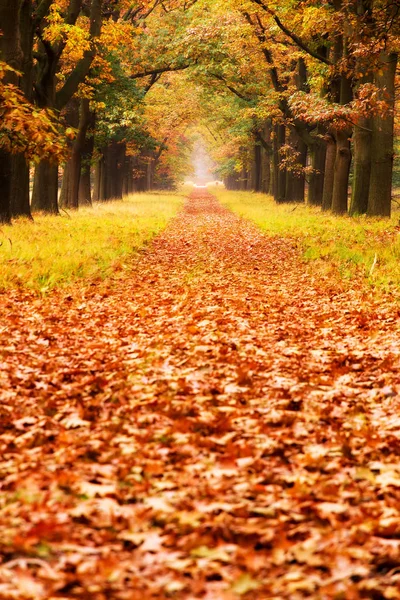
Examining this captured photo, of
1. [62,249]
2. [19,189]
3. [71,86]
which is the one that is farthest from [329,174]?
[62,249]

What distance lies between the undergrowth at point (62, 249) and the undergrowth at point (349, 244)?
13.3 ft

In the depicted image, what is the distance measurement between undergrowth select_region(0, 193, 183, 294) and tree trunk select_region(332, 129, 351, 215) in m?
6.38

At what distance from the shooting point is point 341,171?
72.6 feet

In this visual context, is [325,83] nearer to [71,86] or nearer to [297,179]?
[71,86]

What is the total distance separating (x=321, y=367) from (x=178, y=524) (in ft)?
10.9

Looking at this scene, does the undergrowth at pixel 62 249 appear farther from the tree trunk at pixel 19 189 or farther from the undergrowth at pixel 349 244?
the undergrowth at pixel 349 244

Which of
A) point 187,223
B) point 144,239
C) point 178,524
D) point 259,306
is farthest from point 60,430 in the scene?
point 187,223

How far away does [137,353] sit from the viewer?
690 centimetres

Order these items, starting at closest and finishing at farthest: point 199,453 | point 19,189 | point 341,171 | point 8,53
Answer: point 199,453, point 8,53, point 19,189, point 341,171

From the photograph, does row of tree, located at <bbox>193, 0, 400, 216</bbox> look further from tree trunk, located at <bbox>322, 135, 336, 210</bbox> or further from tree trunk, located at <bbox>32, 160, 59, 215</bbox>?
tree trunk, located at <bbox>32, 160, 59, 215</bbox>

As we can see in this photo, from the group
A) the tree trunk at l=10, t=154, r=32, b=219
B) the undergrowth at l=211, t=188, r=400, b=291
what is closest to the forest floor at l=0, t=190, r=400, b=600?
the undergrowth at l=211, t=188, r=400, b=291

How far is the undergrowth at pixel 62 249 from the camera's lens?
10.8m

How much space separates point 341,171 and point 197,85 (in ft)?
46.4

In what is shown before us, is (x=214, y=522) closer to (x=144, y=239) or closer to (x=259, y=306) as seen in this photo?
(x=259, y=306)
